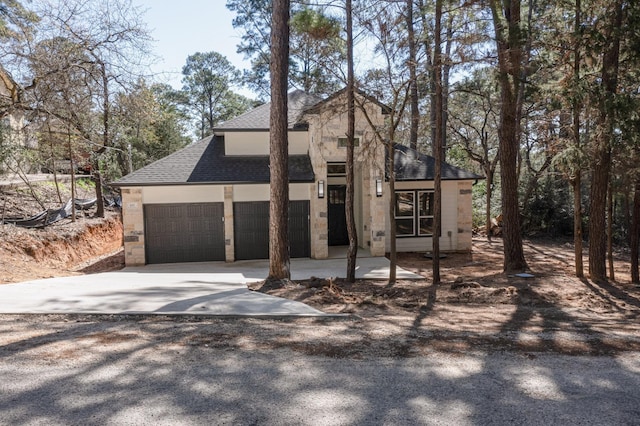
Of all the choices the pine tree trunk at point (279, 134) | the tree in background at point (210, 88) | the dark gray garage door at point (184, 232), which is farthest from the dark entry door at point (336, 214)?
the tree in background at point (210, 88)

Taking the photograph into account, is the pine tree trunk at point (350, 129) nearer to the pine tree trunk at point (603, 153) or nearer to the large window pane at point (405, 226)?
the pine tree trunk at point (603, 153)

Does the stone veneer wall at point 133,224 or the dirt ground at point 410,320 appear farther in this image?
the stone veneer wall at point 133,224

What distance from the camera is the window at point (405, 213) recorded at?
1664cm

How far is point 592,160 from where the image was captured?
10.3m

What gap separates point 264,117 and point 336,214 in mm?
4397

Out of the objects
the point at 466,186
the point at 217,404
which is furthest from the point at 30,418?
the point at 466,186

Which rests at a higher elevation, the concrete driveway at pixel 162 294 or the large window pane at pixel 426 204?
the large window pane at pixel 426 204

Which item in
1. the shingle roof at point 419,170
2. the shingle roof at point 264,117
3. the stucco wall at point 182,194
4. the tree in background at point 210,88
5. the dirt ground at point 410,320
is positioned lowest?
the dirt ground at point 410,320

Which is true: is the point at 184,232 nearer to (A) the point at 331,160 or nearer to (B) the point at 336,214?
(A) the point at 331,160

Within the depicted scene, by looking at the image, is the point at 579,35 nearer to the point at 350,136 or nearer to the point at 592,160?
the point at 592,160

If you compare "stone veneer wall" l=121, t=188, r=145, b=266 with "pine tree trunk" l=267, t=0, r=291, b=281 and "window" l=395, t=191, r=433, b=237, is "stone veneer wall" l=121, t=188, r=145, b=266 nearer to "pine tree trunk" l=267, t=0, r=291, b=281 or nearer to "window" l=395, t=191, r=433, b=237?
"pine tree trunk" l=267, t=0, r=291, b=281

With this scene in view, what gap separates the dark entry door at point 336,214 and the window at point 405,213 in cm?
215

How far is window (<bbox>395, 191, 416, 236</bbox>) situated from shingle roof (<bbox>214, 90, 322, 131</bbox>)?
173 inches

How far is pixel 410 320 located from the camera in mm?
7129
